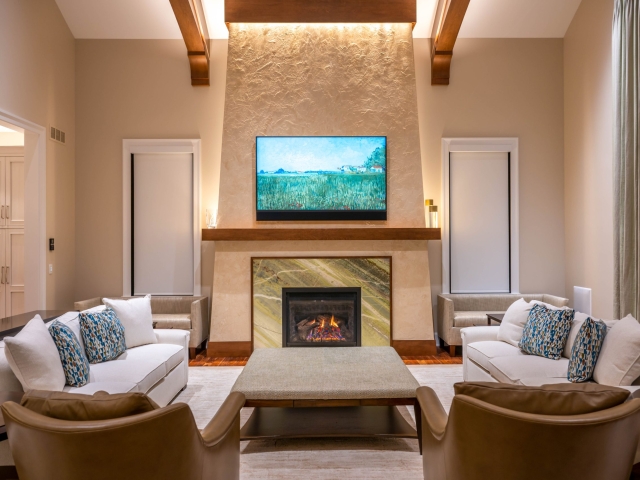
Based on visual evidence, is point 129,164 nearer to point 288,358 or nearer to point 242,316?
point 242,316

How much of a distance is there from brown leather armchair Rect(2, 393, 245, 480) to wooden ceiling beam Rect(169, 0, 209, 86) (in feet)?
15.6

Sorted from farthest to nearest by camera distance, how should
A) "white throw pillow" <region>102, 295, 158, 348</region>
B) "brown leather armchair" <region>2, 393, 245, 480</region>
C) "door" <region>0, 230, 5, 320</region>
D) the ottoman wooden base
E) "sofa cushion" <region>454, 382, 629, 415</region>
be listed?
"door" <region>0, 230, 5, 320</region>, "white throw pillow" <region>102, 295, 158, 348</region>, the ottoman wooden base, "sofa cushion" <region>454, 382, 629, 415</region>, "brown leather armchair" <region>2, 393, 245, 480</region>

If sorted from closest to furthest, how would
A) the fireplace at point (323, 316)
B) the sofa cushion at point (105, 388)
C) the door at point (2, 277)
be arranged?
1. the sofa cushion at point (105, 388)
2. the fireplace at point (323, 316)
3. the door at point (2, 277)

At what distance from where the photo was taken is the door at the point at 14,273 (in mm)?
5879

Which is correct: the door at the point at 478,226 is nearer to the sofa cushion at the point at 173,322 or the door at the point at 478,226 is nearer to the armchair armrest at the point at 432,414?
the sofa cushion at the point at 173,322

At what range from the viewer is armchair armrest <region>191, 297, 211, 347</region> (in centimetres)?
546

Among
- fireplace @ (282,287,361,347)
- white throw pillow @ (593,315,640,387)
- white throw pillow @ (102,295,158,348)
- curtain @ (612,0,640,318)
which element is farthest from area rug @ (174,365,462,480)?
curtain @ (612,0,640,318)

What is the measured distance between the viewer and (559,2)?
5.79m

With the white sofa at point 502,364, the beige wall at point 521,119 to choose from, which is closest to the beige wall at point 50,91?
the beige wall at point 521,119

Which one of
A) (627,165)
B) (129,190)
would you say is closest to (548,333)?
(627,165)

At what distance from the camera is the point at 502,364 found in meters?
3.44

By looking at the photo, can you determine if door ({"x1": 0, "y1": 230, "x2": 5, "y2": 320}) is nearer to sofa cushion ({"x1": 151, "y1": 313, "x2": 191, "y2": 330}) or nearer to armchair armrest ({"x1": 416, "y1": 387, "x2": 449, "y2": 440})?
sofa cushion ({"x1": 151, "y1": 313, "x2": 191, "y2": 330})

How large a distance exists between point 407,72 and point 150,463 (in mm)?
5282

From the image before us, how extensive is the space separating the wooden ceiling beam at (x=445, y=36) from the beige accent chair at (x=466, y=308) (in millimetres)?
2752
